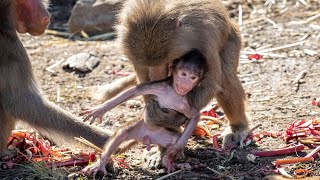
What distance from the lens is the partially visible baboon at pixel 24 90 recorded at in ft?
21.9

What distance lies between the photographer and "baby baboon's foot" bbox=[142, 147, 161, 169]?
6496 millimetres

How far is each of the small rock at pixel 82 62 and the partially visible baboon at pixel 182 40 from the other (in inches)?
119

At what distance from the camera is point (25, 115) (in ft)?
22.5

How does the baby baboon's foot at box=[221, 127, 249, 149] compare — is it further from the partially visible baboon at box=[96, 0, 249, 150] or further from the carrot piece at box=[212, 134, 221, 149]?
the partially visible baboon at box=[96, 0, 249, 150]

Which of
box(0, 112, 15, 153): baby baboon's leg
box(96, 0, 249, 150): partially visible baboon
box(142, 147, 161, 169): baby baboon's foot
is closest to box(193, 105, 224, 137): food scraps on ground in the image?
box(96, 0, 249, 150): partially visible baboon

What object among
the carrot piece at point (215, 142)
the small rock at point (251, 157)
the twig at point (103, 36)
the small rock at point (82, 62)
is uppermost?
the small rock at point (251, 157)

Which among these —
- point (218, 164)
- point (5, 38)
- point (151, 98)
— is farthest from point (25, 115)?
point (218, 164)

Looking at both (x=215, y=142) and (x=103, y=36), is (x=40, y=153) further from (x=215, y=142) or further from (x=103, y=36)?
(x=103, y=36)

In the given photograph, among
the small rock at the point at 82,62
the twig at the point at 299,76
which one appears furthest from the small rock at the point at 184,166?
the small rock at the point at 82,62

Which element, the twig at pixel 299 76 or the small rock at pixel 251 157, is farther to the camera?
the twig at pixel 299 76

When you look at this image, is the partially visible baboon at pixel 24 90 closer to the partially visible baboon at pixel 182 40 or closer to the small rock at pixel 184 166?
the partially visible baboon at pixel 182 40

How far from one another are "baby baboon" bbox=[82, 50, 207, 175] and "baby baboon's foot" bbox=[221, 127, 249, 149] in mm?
687

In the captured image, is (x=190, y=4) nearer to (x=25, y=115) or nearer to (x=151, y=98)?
(x=151, y=98)

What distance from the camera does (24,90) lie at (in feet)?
22.4
